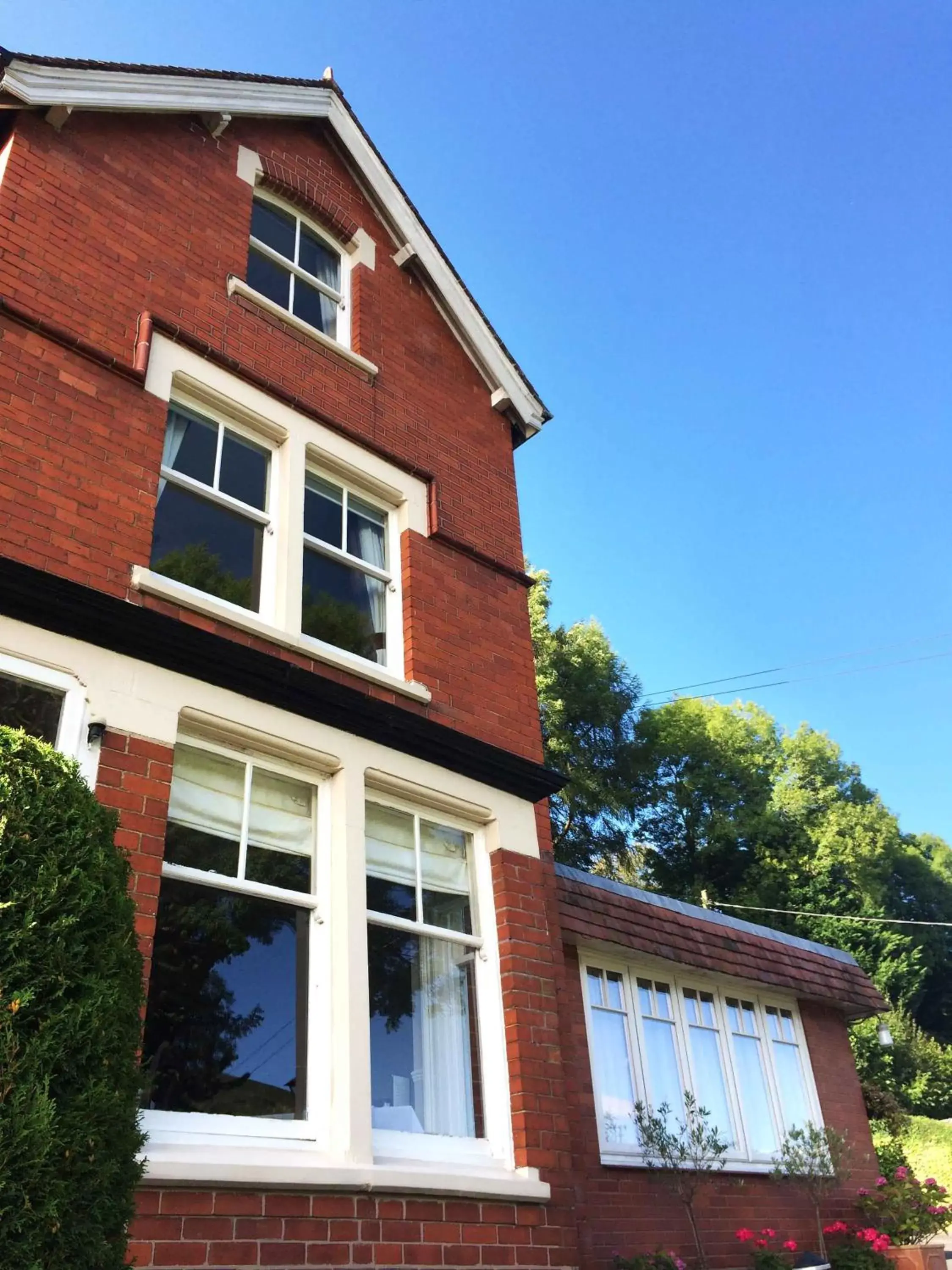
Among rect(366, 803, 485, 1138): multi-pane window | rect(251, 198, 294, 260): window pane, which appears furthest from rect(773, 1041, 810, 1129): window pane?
rect(251, 198, 294, 260): window pane

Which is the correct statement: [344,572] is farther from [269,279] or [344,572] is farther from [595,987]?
[595,987]

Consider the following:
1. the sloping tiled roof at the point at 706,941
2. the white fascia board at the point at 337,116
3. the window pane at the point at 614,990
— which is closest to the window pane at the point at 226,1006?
the sloping tiled roof at the point at 706,941

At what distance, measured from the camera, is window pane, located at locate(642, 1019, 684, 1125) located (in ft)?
27.7

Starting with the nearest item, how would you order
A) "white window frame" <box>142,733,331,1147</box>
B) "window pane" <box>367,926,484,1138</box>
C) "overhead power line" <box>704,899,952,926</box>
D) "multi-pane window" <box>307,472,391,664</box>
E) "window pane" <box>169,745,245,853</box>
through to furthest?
"white window frame" <box>142,733,331,1147</box>, "window pane" <box>169,745,245,853</box>, "window pane" <box>367,926,484,1138</box>, "multi-pane window" <box>307,472,391,664</box>, "overhead power line" <box>704,899,952,926</box>

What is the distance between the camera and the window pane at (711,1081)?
29.1ft

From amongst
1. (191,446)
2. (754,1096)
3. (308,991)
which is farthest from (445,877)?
(754,1096)

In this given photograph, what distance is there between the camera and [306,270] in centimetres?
986

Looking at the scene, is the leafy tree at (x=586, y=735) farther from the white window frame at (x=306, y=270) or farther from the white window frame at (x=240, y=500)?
the white window frame at (x=240, y=500)

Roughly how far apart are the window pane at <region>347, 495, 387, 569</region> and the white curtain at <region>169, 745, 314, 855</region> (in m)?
2.38

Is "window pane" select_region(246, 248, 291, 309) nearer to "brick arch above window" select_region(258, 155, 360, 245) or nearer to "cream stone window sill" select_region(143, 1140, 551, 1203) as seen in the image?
"brick arch above window" select_region(258, 155, 360, 245)

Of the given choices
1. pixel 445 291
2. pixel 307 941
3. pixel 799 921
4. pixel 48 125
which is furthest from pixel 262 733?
pixel 799 921

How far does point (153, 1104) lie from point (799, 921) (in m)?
29.8

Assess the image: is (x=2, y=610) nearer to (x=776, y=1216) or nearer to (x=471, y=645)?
(x=471, y=645)

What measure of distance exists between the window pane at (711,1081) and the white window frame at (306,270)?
687cm
